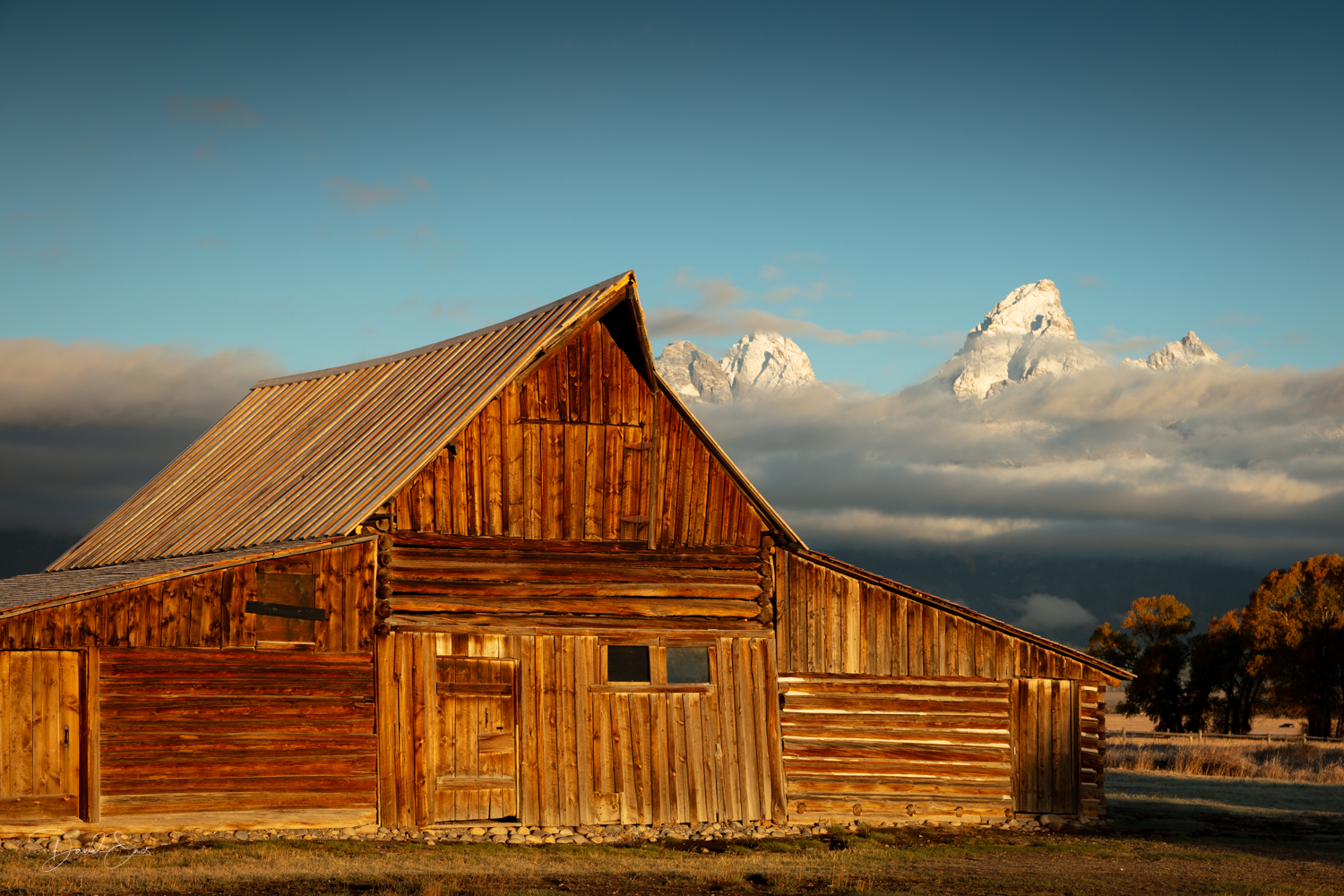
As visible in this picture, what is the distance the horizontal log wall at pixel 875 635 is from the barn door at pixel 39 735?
10.3 metres

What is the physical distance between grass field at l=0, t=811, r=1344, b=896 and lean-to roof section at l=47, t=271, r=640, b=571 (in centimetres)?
497

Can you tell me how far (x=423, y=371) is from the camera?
935 inches

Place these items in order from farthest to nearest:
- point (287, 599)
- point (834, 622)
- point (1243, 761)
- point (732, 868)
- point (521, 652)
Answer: point (1243, 761), point (834, 622), point (521, 652), point (287, 599), point (732, 868)

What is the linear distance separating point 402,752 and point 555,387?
19.5ft

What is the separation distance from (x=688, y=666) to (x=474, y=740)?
11.7ft

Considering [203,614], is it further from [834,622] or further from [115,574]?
[834,622]

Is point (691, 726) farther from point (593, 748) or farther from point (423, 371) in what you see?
point (423, 371)

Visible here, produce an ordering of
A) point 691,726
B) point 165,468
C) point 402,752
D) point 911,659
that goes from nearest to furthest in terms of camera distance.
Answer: point 402,752 < point 691,726 < point 911,659 < point 165,468

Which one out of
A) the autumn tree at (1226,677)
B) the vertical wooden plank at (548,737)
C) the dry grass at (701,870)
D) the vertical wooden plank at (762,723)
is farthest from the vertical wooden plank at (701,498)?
the autumn tree at (1226,677)

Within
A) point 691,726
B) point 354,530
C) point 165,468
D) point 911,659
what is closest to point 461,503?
point 354,530

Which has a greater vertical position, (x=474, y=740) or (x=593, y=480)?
(x=593, y=480)

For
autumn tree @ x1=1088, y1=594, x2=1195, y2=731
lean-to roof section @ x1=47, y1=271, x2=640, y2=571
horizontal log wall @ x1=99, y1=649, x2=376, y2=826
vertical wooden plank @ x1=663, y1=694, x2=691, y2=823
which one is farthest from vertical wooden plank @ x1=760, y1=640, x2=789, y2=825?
autumn tree @ x1=1088, y1=594, x2=1195, y2=731

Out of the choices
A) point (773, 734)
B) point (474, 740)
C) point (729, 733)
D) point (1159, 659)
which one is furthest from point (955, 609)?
point (1159, 659)

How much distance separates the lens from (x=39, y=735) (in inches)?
645
